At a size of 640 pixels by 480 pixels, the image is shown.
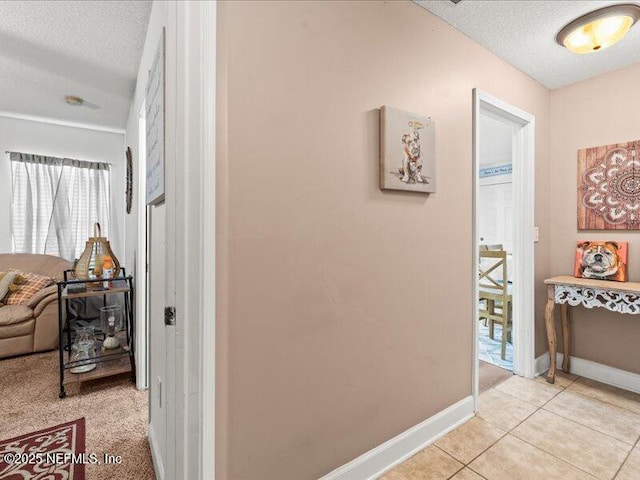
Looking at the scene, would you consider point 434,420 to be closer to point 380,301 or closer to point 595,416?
point 380,301

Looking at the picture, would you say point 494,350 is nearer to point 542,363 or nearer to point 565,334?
point 542,363

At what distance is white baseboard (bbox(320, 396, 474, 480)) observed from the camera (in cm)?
140

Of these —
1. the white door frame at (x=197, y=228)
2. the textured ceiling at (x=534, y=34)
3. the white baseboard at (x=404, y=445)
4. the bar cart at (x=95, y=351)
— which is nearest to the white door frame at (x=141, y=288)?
the bar cart at (x=95, y=351)

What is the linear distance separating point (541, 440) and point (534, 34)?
235cm

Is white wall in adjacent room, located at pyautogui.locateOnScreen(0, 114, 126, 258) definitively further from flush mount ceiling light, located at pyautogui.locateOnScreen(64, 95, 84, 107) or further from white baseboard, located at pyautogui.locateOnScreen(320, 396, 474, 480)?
white baseboard, located at pyautogui.locateOnScreen(320, 396, 474, 480)

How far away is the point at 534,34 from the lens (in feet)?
6.22

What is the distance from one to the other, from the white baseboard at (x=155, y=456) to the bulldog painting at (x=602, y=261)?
3037 millimetres

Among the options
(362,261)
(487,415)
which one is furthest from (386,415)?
(487,415)

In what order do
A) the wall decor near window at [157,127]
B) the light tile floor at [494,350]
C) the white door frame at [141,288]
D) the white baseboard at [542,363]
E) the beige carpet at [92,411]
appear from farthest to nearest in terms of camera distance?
the light tile floor at [494,350]
the white baseboard at [542,363]
the white door frame at [141,288]
the beige carpet at [92,411]
the wall decor near window at [157,127]

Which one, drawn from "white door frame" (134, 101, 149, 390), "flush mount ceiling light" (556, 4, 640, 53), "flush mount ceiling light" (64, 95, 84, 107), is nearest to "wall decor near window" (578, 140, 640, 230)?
"flush mount ceiling light" (556, 4, 640, 53)

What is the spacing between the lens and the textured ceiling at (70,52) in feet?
5.53

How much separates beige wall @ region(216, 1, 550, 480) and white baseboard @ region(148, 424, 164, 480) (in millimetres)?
591

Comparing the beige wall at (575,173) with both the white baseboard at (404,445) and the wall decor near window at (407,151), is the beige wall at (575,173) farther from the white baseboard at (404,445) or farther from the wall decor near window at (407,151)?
the wall decor near window at (407,151)

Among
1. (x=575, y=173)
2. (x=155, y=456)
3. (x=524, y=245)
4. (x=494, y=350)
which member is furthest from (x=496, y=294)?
(x=155, y=456)
